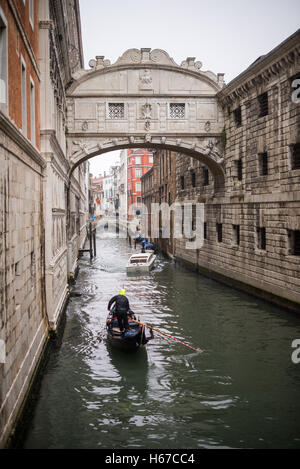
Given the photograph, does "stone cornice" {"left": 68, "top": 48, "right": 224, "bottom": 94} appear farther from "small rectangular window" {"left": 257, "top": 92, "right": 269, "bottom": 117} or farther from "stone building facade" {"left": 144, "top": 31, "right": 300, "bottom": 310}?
"small rectangular window" {"left": 257, "top": 92, "right": 269, "bottom": 117}

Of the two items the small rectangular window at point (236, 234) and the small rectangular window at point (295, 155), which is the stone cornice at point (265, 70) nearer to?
the small rectangular window at point (295, 155)

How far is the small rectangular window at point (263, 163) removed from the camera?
16562 millimetres

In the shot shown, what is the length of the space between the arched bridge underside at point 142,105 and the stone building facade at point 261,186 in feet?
3.38

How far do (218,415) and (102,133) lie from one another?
47.3ft

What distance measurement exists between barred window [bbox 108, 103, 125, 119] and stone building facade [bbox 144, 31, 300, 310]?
4319 mm

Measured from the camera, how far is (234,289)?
19.1 meters

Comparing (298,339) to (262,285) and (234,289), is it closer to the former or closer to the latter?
(262,285)

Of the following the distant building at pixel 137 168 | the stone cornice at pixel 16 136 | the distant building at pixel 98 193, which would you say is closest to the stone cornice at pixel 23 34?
the stone cornice at pixel 16 136

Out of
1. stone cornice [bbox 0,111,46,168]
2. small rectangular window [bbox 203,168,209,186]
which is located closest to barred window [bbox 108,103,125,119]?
small rectangular window [bbox 203,168,209,186]

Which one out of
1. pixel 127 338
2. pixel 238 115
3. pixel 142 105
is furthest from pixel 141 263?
pixel 127 338

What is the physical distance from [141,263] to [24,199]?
1722cm

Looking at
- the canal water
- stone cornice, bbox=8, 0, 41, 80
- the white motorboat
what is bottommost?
the canal water

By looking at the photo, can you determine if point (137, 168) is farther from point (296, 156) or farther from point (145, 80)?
point (296, 156)

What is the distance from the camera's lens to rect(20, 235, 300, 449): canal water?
22.7 feet
